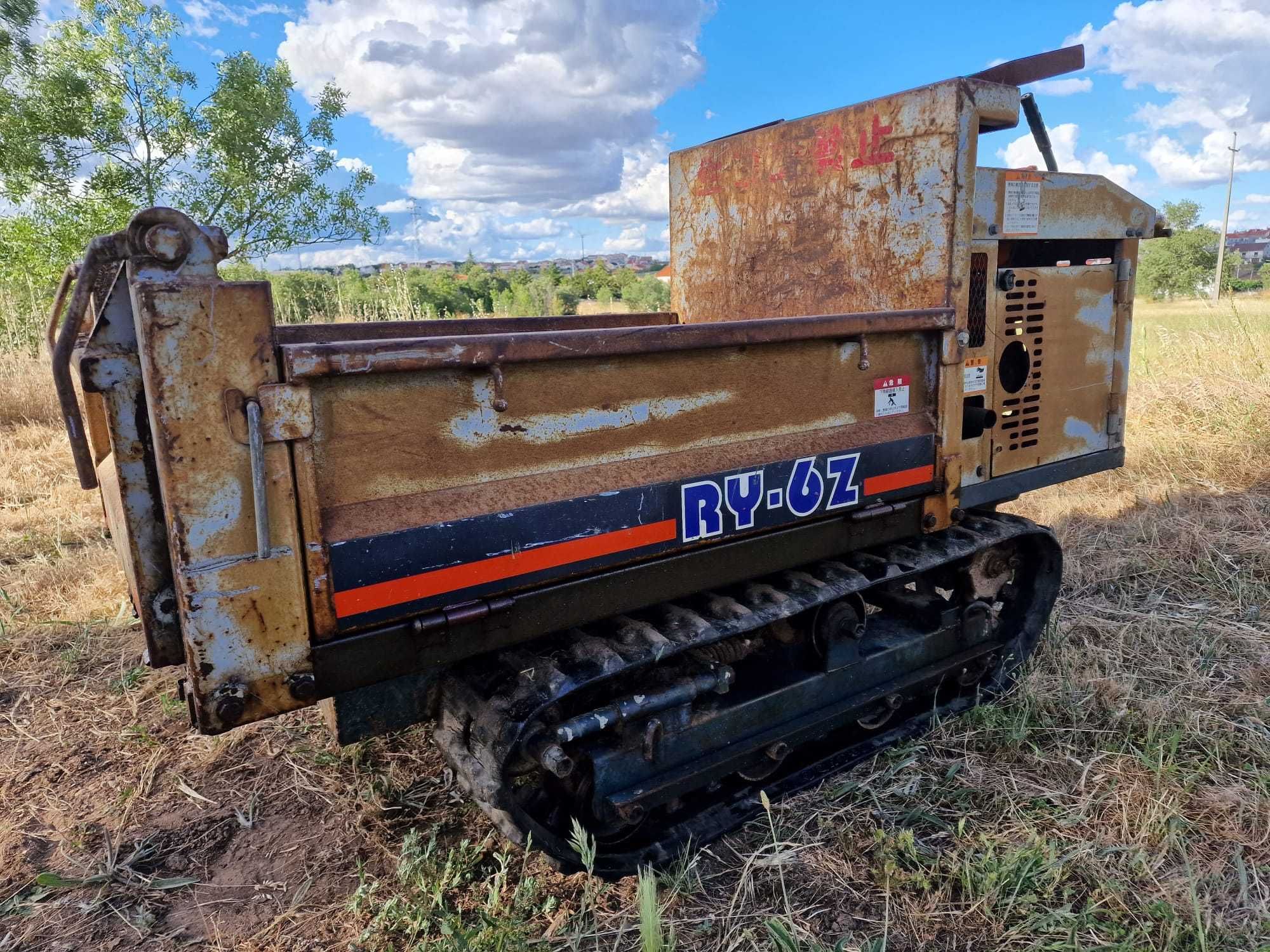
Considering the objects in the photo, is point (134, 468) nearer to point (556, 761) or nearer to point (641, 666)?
point (556, 761)

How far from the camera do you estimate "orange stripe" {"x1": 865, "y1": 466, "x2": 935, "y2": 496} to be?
297 cm

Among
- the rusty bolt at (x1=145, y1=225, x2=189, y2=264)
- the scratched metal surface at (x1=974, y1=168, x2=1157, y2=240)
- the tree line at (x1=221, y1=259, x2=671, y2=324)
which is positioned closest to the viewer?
the rusty bolt at (x1=145, y1=225, x2=189, y2=264)

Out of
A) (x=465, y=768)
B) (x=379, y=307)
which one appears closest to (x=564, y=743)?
(x=465, y=768)

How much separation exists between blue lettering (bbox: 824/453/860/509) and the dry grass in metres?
1.08

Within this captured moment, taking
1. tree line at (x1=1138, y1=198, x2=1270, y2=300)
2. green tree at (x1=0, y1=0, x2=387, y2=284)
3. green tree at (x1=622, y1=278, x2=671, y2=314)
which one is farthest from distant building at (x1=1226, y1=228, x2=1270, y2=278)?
green tree at (x1=0, y1=0, x2=387, y2=284)

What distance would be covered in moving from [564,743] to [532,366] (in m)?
1.13

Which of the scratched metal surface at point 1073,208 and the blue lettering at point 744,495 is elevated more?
the scratched metal surface at point 1073,208

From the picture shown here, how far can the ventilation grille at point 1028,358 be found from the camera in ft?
11.0

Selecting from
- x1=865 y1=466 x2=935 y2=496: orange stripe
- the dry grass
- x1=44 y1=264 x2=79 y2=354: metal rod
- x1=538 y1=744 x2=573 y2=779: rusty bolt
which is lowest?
the dry grass

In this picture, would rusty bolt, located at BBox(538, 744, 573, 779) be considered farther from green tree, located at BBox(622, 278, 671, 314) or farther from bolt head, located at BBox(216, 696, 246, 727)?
green tree, located at BBox(622, 278, 671, 314)

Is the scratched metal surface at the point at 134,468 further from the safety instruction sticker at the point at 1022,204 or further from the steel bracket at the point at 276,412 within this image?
the safety instruction sticker at the point at 1022,204

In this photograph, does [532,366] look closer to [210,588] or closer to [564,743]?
[210,588]

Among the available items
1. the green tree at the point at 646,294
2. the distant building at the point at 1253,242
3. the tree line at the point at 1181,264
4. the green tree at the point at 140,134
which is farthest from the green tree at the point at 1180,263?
the distant building at the point at 1253,242

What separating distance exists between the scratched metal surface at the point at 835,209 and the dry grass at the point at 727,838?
1851 mm
